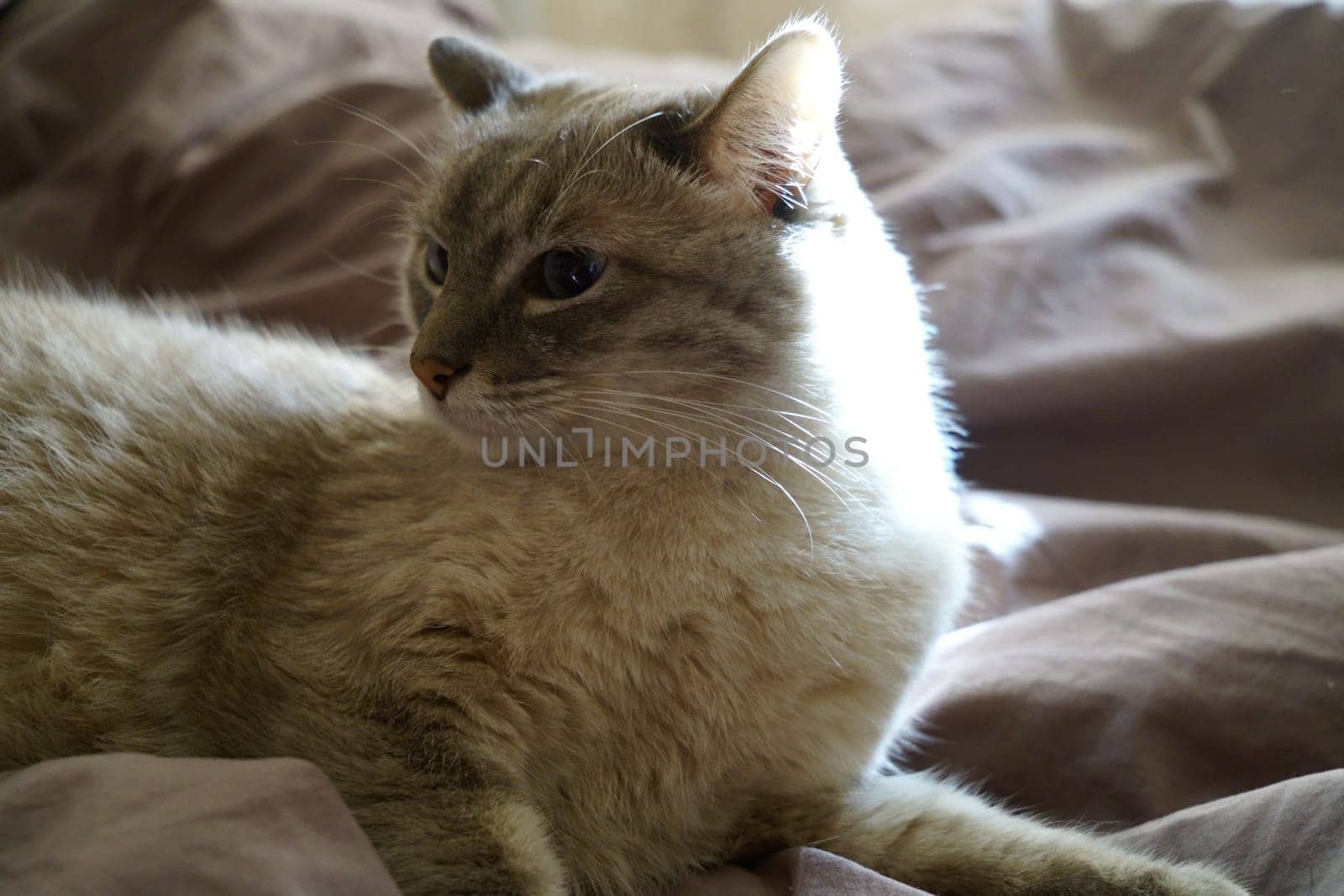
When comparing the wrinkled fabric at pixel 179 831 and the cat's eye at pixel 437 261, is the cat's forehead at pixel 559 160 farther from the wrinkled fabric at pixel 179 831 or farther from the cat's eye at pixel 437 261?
the wrinkled fabric at pixel 179 831

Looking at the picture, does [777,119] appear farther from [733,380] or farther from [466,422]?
[466,422]

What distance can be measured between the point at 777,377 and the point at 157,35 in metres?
1.77

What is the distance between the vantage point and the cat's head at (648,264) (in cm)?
125

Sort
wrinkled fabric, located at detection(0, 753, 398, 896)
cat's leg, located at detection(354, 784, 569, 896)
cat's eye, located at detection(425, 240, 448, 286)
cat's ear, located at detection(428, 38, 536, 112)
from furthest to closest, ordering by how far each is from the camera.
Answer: cat's ear, located at detection(428, 38, 536, 112) → cat's eye, located at detection(425, 240, 448, 286) → cat's leg, located at detection(354, 784, 569, 896) → wrinkled fabric, located at detection(0, 753, 398, 896)

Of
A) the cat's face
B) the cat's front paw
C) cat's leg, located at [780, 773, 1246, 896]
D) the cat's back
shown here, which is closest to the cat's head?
the cat's face

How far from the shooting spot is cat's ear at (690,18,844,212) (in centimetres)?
121

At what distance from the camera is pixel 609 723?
4.00ft

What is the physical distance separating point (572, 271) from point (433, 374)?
0.24 meters

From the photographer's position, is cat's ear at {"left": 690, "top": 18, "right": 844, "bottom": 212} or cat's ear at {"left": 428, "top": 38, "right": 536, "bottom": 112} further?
cat's ear at {"left": 428, "top": 38, "right": 536, "bottom": 112}

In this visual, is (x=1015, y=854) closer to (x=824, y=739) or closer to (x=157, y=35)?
(x=824, y=739)

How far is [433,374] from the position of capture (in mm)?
1284

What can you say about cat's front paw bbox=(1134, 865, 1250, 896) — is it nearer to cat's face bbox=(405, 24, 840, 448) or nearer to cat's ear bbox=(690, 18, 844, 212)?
cat's face bbox=(405, 24, 840, 448)

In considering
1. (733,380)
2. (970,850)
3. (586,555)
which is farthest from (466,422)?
(970,850)

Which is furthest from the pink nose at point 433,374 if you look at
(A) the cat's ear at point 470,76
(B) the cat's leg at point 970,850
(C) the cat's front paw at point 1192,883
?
(C) the cat's front paw at point 1192,883
